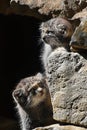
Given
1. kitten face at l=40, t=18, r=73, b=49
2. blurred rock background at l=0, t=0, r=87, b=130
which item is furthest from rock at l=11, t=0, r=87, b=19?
kitten face at l=40, t=18, r=73, b=49

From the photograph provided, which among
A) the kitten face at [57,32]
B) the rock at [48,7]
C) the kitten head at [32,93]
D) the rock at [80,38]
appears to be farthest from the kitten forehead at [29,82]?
the rock at [80,38]

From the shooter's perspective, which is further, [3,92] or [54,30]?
[3,92]

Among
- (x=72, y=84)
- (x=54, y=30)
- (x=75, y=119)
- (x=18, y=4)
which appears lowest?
(x=75, y=119)

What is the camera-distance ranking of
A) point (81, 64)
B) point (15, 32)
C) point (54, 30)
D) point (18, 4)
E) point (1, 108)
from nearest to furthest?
point (81, 64)
point (54, 30)
point (18, 4)
point (15, 32)
point (1, 108)

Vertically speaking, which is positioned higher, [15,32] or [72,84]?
[15,32]

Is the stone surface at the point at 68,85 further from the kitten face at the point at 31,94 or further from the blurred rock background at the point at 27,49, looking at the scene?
the kitten face at the point at 31,94

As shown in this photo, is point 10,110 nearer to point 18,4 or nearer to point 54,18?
point 18,4

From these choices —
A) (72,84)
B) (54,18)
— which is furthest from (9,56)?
(72,84)
